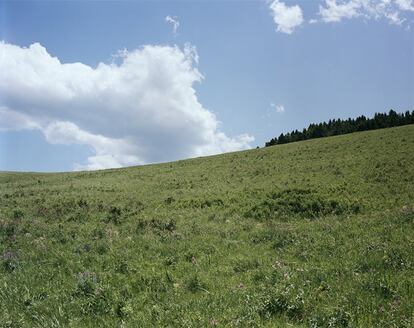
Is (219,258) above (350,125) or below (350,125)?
below

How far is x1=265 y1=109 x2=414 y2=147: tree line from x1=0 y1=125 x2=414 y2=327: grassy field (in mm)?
68660

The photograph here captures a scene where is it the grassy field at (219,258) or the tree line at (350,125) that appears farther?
the tree line at (350,125)

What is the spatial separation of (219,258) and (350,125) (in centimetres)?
9062

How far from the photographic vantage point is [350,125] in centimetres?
9425

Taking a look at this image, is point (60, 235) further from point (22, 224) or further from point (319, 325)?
point (319, 325)

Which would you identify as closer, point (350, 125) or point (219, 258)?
point (219, 258)

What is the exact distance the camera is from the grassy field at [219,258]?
777 cm

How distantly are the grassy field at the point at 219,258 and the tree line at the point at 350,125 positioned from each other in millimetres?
68660

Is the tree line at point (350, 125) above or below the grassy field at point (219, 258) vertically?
above

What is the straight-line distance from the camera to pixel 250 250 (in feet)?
41.1

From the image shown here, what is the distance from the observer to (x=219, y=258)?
11852mm

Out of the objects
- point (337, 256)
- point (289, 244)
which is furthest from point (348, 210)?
point (337, 256)

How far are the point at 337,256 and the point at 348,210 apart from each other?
8.44m

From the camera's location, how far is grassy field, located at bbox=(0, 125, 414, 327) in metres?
7.77
